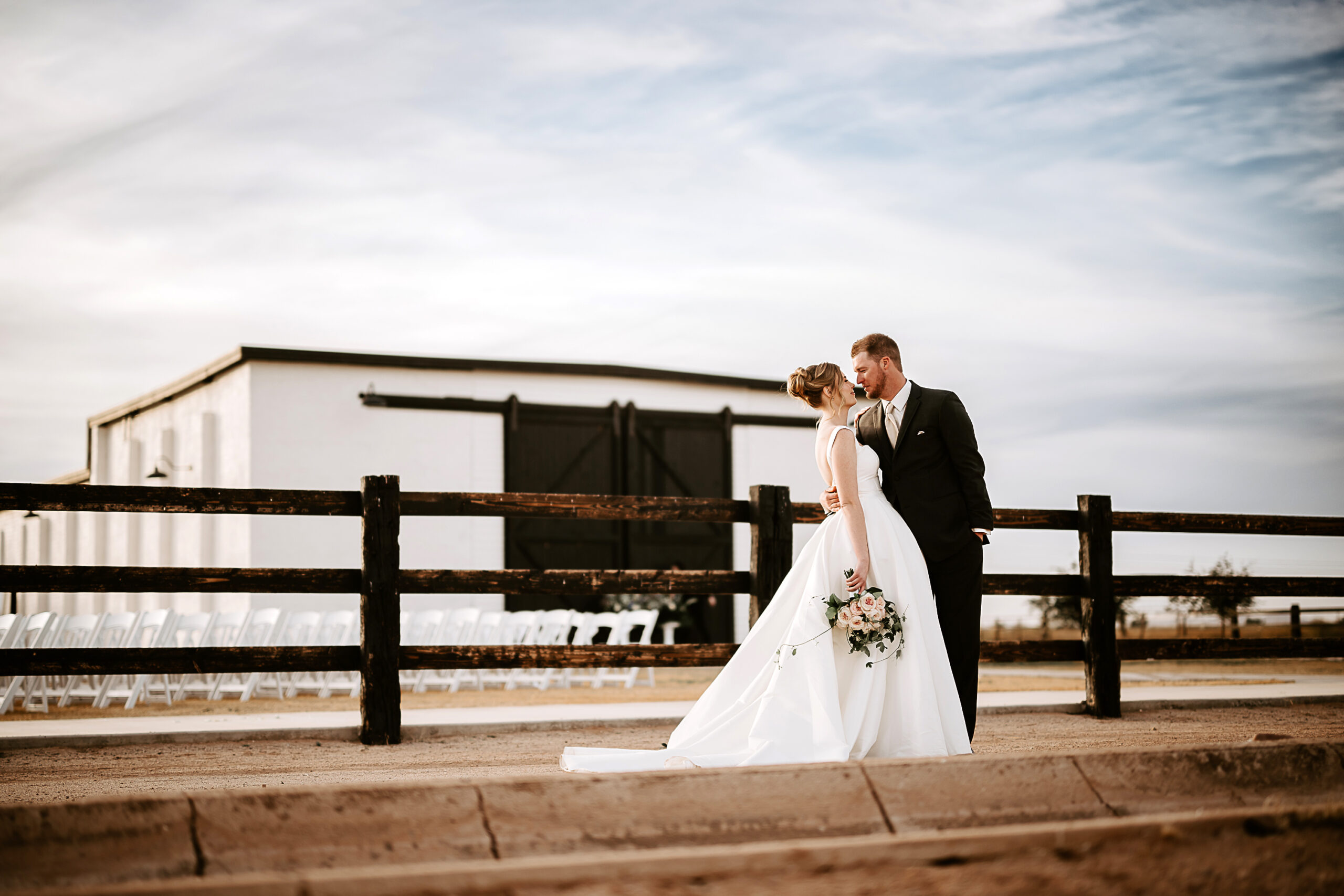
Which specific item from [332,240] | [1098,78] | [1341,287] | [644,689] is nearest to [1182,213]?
[1098,78]

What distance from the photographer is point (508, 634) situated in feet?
43.4

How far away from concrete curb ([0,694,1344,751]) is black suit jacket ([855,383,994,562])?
2.82 meters

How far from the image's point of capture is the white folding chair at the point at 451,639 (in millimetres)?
12930

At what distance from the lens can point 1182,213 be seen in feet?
56.3

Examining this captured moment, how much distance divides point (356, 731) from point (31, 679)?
7.19 meters

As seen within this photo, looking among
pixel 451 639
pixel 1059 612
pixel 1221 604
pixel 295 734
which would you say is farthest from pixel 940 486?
pixel 1059 612

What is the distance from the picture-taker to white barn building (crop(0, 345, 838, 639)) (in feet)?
54.4

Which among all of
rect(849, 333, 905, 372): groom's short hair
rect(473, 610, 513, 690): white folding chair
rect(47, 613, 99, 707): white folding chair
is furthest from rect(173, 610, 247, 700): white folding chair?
rect(849, 333, 905, 372): groom's short hair

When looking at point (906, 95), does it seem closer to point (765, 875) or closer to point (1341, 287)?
point (1341, 287)

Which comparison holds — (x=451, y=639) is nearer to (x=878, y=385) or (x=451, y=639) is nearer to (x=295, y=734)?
(x=295, y=734)

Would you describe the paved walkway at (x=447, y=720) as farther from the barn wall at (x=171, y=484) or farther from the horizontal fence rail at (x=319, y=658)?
the barn wall at (x=171, y=484)

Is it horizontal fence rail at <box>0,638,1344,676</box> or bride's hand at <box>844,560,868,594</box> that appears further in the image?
horizontal fence rail at <box>0,638,1344,676</box>

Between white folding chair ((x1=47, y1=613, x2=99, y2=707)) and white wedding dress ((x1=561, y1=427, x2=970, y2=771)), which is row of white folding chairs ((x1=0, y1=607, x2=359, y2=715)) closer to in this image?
white folding chair ((x1=47, y1=613, x2=99, y2=707))

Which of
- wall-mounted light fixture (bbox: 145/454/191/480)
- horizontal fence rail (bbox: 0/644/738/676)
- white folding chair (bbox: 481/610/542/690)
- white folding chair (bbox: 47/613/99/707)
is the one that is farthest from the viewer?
wall-mounted light fixture (bbox: 145/454/191/480)
